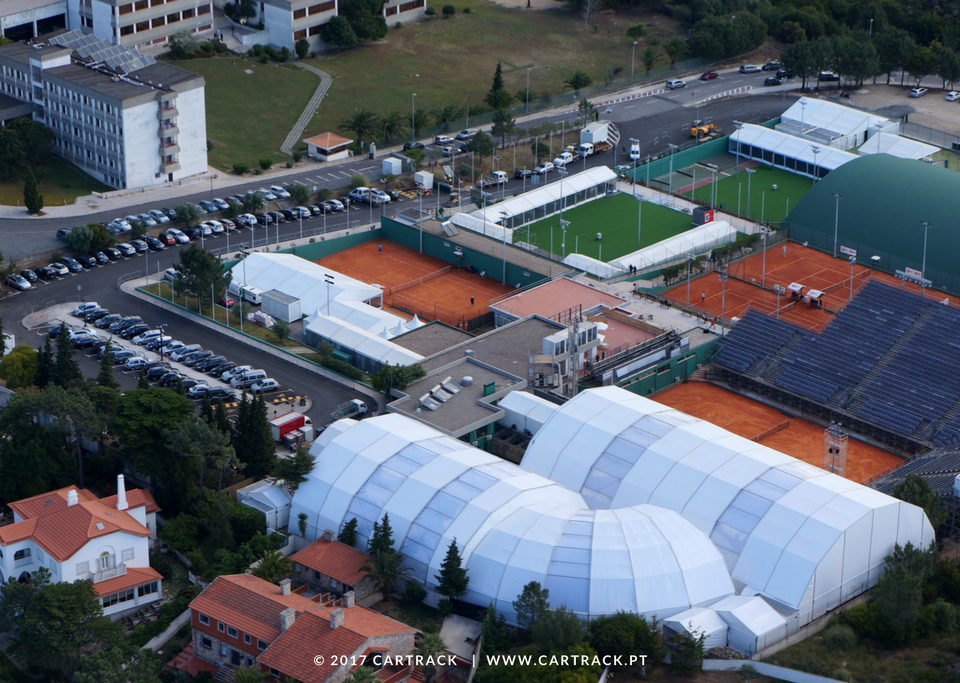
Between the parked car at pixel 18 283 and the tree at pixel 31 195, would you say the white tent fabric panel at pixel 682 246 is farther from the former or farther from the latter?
the tree at pixel 31 195

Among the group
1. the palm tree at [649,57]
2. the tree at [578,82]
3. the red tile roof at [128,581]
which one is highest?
the palm tree at [649,57]

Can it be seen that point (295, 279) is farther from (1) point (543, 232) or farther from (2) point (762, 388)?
(2) point (762, 388)

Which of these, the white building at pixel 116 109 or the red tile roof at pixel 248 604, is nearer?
the red tile roof at pixel 248 604

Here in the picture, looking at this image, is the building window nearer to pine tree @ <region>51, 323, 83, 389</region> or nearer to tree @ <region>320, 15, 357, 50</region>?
pine tree @ <region>51, 323, 83, 389</region>

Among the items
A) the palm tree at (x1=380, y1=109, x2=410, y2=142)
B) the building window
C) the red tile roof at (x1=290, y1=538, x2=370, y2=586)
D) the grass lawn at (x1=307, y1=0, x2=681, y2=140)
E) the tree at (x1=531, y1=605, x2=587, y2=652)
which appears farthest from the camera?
the grass lawn at (x1=307, y1=0, x2=681, y2=140)

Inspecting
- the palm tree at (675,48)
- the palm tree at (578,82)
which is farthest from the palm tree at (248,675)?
the palm tree at (675,48)

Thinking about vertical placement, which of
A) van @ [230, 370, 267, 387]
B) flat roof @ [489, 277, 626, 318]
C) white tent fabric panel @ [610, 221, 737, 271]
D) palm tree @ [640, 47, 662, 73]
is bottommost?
van @ [230, 370, 267, 387]

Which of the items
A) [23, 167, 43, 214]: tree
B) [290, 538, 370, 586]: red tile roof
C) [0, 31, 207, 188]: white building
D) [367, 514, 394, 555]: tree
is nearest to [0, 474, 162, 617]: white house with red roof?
[290, 538, 370, 586]: red tile roof
